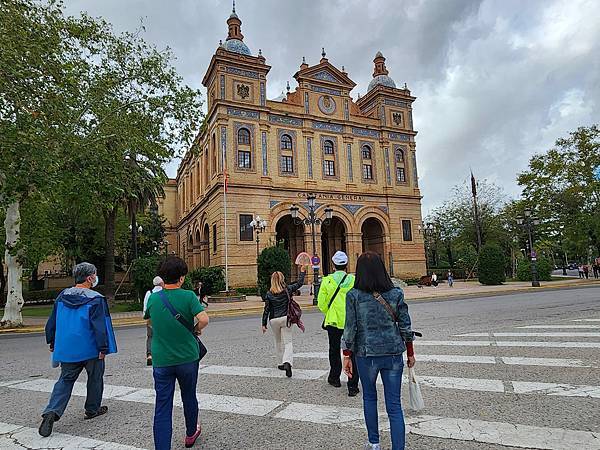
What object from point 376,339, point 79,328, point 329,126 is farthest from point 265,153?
point 376,339

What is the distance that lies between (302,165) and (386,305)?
33050mm

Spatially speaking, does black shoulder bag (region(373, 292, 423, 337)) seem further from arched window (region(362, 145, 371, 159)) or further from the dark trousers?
arched window (region(362, 145, 371, 159))

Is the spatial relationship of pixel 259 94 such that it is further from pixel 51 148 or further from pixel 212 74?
pixel 51 148

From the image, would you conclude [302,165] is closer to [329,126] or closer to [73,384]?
[329,126]

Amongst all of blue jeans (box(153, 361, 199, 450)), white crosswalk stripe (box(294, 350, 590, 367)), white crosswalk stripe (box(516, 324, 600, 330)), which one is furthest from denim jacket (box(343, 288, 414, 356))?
white crosswalk stripe (box(516, 324, 600, 330))

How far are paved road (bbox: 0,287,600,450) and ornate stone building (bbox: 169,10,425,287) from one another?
23.8 m

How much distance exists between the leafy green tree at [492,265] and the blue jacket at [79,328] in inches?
1181

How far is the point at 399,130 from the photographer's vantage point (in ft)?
135

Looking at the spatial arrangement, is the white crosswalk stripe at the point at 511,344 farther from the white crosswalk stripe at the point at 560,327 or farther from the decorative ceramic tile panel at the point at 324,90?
the decorative ceramic tile panel at the point at 324,90

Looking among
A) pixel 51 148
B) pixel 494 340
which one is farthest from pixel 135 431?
pixel 51 148

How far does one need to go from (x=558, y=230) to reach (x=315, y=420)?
134ft

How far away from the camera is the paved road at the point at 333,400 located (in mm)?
3941

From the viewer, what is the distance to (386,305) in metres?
3.56

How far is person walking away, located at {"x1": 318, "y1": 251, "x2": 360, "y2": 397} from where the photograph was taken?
18.5 feet
